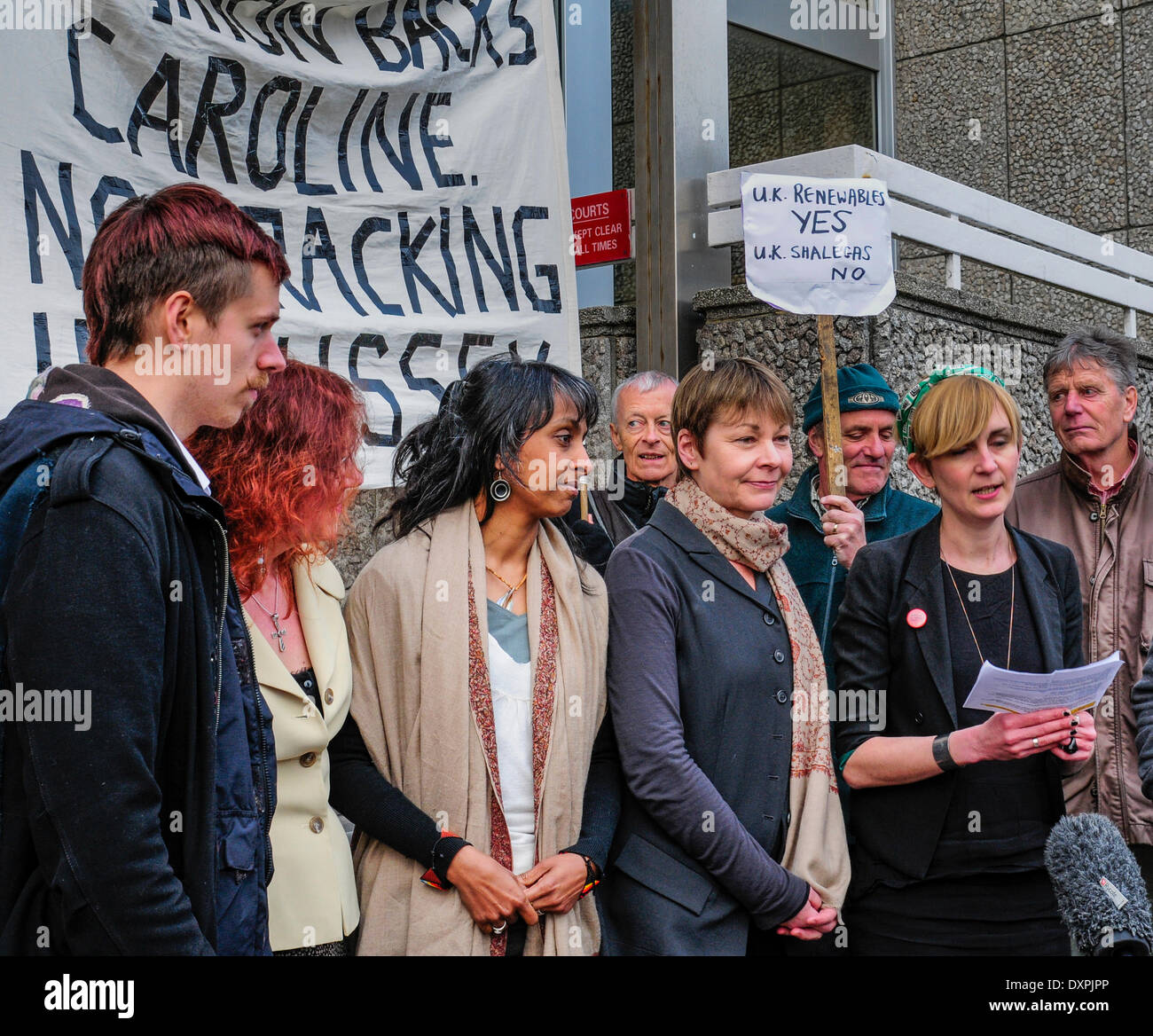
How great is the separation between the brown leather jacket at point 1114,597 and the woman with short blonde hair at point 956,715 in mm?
727

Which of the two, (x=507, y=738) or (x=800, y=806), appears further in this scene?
(x=800, y=806)

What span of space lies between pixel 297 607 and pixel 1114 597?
238 centimetres

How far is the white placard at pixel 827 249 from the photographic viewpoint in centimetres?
399

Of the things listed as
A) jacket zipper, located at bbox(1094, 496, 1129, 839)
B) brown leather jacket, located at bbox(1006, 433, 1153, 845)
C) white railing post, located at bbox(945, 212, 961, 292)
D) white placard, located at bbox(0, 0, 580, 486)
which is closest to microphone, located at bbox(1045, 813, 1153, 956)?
brown leather jacket, located at bbox(1006, 433, 1153, 845)

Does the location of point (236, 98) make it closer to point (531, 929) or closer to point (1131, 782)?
point (531, 929)

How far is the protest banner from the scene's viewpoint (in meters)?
3.99

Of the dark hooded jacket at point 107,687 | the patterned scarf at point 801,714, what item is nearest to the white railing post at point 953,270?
the patterned scarf at point 801,714

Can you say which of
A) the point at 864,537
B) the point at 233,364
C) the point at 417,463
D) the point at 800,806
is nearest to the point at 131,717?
the point at 233,364

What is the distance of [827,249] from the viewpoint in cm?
404

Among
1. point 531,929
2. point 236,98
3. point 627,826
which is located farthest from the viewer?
point 236,98

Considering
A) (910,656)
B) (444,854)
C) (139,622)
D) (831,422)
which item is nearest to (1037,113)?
(831,422)

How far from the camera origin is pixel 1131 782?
3.62 m

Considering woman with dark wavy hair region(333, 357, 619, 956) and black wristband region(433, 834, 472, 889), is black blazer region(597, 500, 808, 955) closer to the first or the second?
woman with dark wavy hair region(333, 357, 619, 956)
